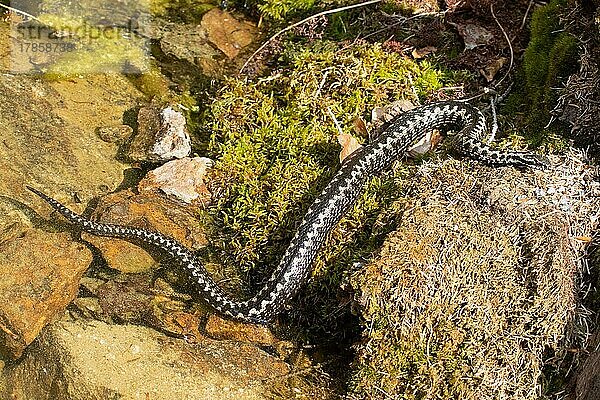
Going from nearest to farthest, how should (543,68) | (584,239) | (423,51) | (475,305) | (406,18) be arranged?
(475,305), (584,239), (543,68), (423,51), (406,18)

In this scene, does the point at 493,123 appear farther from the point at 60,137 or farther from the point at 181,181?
the point at 60,137

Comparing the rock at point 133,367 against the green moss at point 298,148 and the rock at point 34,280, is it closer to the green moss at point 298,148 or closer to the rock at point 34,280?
the rock at point 34,280

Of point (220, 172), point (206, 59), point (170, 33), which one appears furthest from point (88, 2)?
point (220, 172)

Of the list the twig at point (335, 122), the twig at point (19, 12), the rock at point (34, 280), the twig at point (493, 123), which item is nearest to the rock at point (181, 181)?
the rock at point (34, 280)

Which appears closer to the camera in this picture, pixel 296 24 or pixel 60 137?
pixel 60 137

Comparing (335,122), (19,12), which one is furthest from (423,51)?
(19,12)
